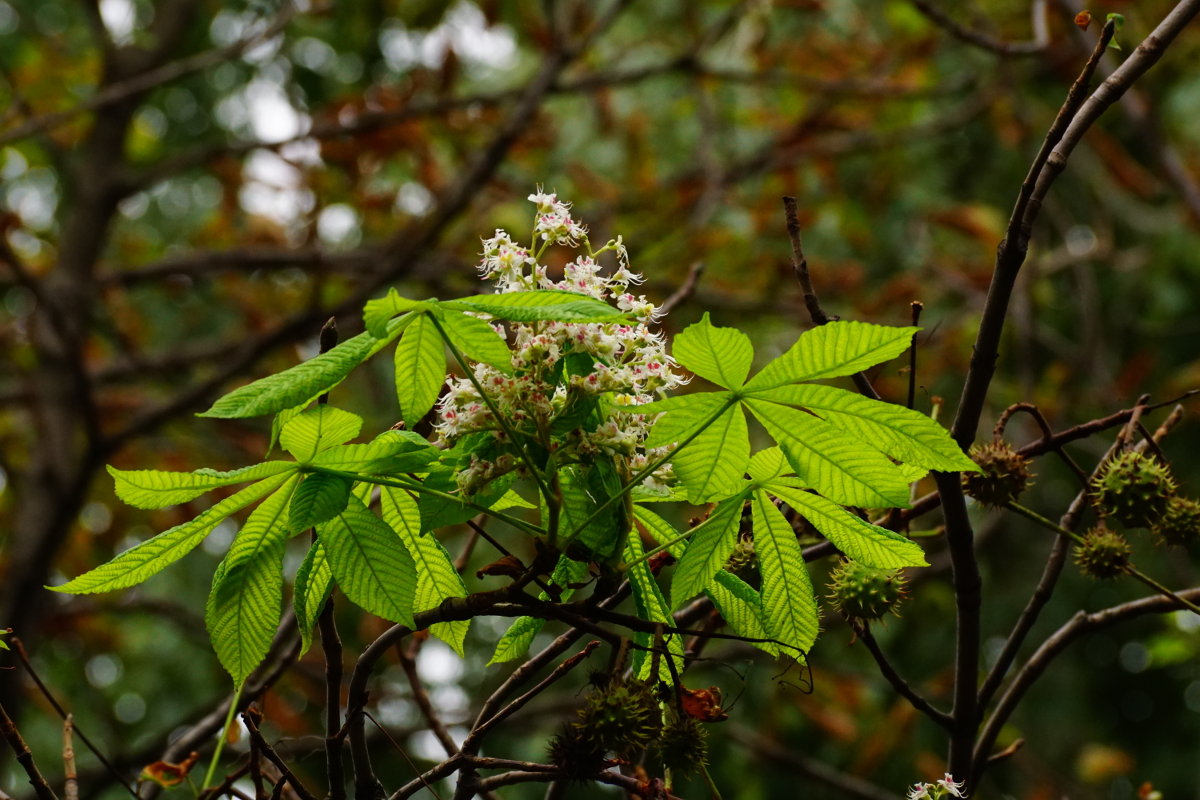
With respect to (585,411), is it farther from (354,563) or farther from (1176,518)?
(1176,518)

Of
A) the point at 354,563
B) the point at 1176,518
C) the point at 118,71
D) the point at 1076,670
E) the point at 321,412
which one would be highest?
the point at 118,71

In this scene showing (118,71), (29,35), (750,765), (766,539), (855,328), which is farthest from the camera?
(29,35)

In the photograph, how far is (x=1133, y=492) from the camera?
1520 millimetres

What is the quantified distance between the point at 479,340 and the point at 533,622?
413 mm

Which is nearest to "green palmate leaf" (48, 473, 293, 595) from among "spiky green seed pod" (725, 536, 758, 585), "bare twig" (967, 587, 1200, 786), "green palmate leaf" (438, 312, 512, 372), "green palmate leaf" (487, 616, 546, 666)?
"green palmate leaf" (438, 312, 512, 372)

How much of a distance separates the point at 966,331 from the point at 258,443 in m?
3.76

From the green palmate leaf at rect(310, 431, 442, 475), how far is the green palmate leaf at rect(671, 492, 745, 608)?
0.98 ft

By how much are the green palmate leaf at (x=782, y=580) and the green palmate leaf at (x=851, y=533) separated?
0.09 ft

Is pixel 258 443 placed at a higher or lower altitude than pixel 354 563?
higher

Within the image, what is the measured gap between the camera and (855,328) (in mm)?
1111

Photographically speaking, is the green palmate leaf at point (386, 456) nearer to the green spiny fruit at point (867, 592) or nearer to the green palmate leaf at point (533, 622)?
the green palmate leaf at point (533, 622)

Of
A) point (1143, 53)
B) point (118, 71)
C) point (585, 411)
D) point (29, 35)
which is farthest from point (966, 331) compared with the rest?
point (29, 35)

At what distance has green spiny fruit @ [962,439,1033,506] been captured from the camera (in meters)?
1.49

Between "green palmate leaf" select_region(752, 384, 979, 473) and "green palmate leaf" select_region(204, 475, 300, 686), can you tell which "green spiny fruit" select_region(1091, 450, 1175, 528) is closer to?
"green palmate leaf" select_region(752, 384, 979, 473)
